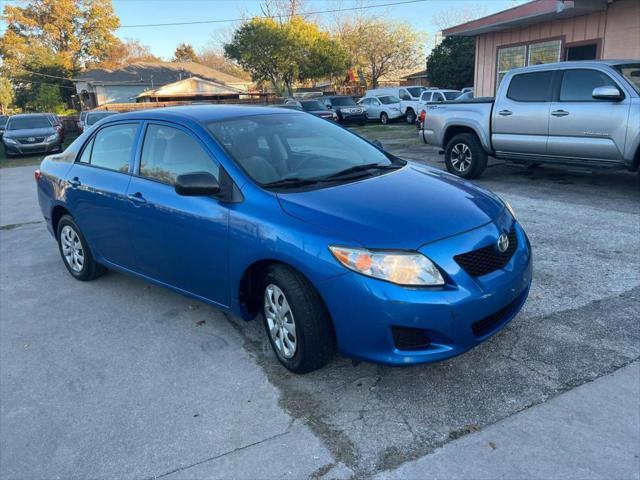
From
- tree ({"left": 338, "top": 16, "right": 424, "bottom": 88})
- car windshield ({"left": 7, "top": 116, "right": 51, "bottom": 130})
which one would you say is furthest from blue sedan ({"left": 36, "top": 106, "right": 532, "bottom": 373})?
tree ({"left": 338, "top": 16, "right": 424, "bottom": 88})

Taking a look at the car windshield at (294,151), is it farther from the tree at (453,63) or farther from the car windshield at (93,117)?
the tree at (453,63)

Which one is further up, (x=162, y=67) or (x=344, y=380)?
(x=162, y=67)

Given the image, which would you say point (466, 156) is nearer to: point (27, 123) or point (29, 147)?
point (29, 147)

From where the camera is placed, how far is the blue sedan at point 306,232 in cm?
287

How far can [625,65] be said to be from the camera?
753 cm

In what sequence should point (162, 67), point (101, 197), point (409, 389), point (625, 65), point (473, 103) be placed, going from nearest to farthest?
point (409, 389)
point (101, 197)
point (625, 65)
point (473, 103)
point (162, 67)

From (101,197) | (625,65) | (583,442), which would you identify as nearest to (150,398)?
(101,197)

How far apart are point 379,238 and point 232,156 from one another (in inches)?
52.3

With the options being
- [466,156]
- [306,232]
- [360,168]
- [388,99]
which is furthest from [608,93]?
[388,99]

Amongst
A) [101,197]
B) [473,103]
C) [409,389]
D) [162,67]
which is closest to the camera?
[409,389]

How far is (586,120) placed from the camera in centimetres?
761

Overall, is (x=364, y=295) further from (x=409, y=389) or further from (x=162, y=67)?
(x=162, y=67)

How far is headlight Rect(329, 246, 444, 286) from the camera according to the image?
282 cm

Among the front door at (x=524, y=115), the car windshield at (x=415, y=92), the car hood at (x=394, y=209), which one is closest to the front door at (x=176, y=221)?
the car hood at (x=394, y=209)
